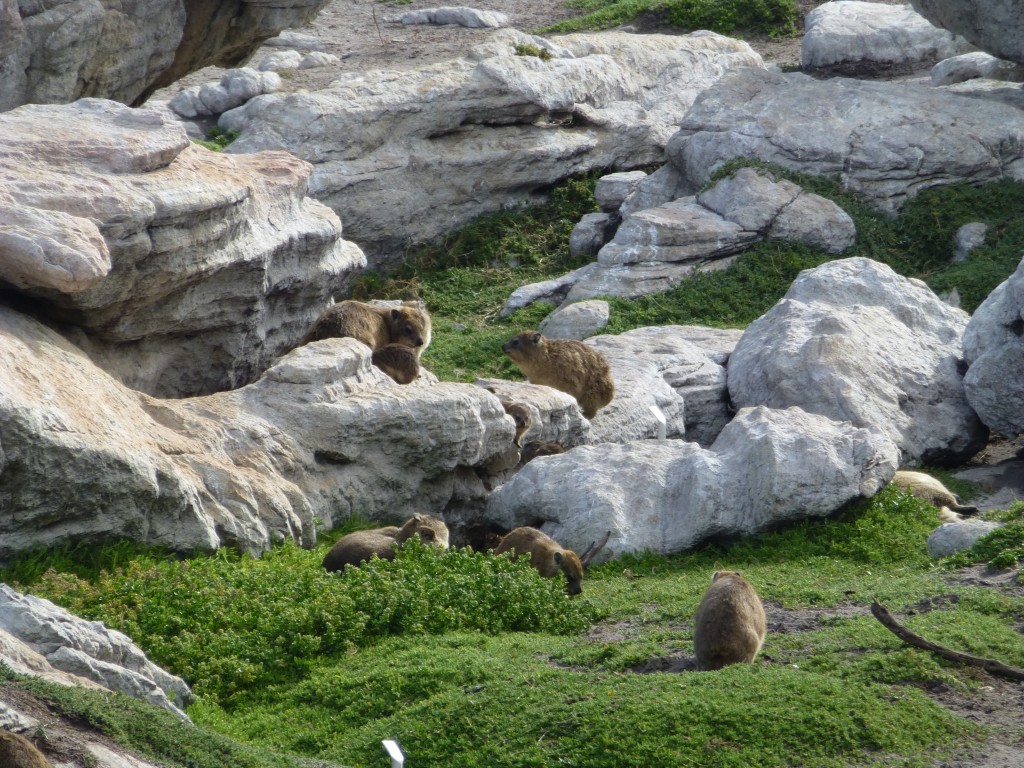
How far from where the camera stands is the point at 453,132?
23.4m

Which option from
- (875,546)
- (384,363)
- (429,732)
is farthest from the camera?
(384,363)

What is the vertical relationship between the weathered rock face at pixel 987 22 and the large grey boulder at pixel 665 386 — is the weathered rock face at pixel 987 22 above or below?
above

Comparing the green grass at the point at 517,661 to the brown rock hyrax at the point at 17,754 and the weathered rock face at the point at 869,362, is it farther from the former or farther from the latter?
the weathered rock face at the point at 869,362

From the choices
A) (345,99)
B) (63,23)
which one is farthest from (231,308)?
(345,99)

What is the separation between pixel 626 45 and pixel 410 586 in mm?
19540

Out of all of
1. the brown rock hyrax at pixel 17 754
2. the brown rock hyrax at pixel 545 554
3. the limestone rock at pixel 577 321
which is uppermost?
the brown rock hyrax at pixel 17 754

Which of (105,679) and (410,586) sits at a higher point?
(105,679)

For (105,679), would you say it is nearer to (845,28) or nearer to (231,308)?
(231,308)

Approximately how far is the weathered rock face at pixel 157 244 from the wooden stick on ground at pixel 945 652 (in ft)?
19.9

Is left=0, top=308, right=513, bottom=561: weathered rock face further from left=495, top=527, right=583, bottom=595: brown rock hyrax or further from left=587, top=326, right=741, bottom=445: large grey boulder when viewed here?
left=587, top=326, right=741, bottom=445: large grey boulder

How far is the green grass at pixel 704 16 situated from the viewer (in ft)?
104

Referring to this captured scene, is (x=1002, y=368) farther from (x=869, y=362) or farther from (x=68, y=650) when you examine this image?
(x=68, y=650)

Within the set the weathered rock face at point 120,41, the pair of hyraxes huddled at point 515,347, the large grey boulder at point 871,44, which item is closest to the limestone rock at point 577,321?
the pair of hyraxes huddled at point 515,347

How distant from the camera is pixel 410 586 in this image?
9.59m
